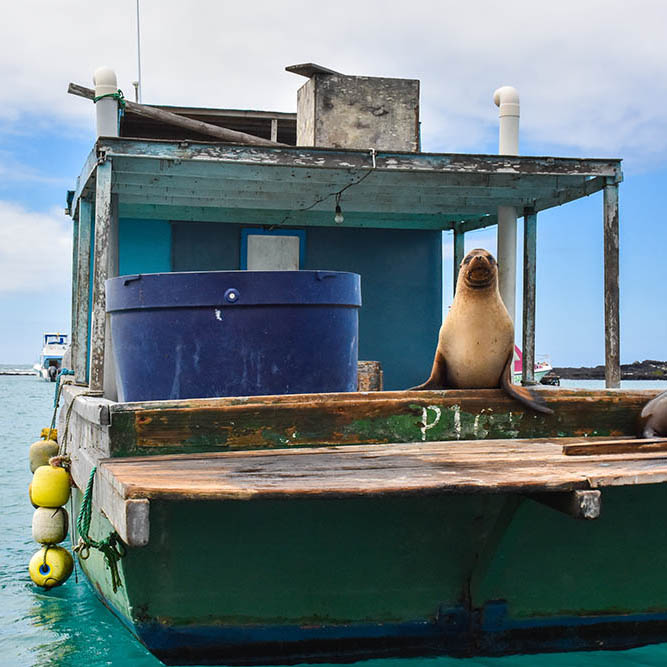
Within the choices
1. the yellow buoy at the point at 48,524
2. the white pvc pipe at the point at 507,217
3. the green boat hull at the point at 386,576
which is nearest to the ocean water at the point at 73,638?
the green boat hull at the point at 386,576

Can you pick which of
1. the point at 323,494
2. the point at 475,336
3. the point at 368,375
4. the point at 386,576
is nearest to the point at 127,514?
the point at 323,494

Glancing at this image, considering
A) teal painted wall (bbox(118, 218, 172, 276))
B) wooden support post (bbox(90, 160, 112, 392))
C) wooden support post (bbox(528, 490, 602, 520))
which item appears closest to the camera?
wooden support post (bbox(528, 490, 602, 520))

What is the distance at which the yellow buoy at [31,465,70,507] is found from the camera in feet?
17.6

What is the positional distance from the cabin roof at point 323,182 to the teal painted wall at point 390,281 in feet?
0.93

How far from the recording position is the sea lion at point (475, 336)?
4.90 metres

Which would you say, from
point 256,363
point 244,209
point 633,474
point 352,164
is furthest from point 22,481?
point 633,474

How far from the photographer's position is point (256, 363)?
444 centimetres

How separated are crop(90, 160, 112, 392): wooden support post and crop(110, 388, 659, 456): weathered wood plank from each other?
2.23 meters

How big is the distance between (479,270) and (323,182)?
277cm

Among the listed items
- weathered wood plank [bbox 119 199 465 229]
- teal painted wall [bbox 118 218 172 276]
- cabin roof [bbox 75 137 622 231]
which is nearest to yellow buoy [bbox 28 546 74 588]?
cabin roof [bbox 75 137 622 231]

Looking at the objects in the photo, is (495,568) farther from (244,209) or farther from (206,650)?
(244,209)

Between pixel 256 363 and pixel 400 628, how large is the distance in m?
1.50

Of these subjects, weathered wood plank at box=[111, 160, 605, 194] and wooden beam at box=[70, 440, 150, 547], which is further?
weathered wood plank at box=[111, 160, 605, 194]

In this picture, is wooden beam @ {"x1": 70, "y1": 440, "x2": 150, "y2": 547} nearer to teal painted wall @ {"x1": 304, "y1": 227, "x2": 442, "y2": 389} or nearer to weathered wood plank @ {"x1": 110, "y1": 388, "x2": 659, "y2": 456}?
weathered wood plank @ {"x1": 110, "y1": 388, "x2": 659, "y2": 456}
